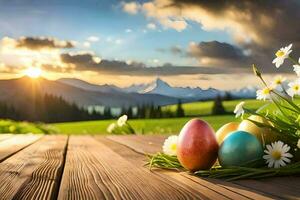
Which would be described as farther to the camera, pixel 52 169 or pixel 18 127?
pixel 18 127

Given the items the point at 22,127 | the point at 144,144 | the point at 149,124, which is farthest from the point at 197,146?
the point at 149,124

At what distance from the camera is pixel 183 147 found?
1803 mm

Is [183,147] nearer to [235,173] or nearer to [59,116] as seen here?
[235,173]

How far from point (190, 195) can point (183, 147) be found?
56 cm

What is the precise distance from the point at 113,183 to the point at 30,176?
296 millimetres

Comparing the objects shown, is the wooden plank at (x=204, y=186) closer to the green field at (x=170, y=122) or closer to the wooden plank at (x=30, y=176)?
the wooden plank at (x=30, y=176)

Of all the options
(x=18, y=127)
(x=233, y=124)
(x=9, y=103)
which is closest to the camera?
(x=233, y=124)

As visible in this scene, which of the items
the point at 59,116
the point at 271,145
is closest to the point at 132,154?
the point at 271,145

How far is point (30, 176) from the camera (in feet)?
5.26

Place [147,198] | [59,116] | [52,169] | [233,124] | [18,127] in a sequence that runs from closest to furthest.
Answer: [147,198]
[52,169]
[233,124]
[18,127]
[59,116]

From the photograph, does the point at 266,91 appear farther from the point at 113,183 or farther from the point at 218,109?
the point at 218,109

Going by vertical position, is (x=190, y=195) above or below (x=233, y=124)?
below

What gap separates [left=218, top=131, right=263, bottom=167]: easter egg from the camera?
1734 millimetres

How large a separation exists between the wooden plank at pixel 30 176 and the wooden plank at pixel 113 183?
32 millimetres
